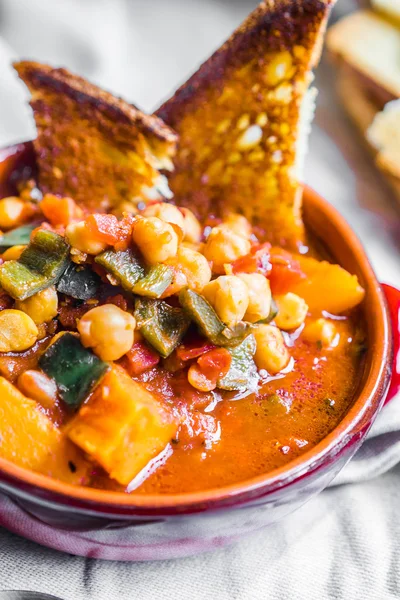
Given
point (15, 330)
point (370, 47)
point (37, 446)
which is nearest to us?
point (37, 446)

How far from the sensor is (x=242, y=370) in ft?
7.72

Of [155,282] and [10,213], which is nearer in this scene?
[155,282]

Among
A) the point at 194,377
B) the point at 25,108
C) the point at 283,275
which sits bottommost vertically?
the point at 25,108

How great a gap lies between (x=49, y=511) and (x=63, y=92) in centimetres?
182

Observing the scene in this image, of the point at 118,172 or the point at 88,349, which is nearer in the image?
the point at 88,349

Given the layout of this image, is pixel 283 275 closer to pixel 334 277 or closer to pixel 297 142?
pixel 334 277

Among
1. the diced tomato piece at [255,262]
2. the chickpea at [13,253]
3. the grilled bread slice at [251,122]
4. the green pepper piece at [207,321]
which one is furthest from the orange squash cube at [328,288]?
the chickpea at [13,253]

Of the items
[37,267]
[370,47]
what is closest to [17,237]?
[37,267]

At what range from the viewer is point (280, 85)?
2.96m

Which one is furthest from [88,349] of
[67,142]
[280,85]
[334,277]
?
[280,85]

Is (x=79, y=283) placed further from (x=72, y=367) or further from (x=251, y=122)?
(x=251, y=122)

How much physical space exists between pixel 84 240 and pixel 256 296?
0.62 m

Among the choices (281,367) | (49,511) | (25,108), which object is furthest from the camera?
(25,108)

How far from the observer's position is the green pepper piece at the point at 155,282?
2.20 metres
